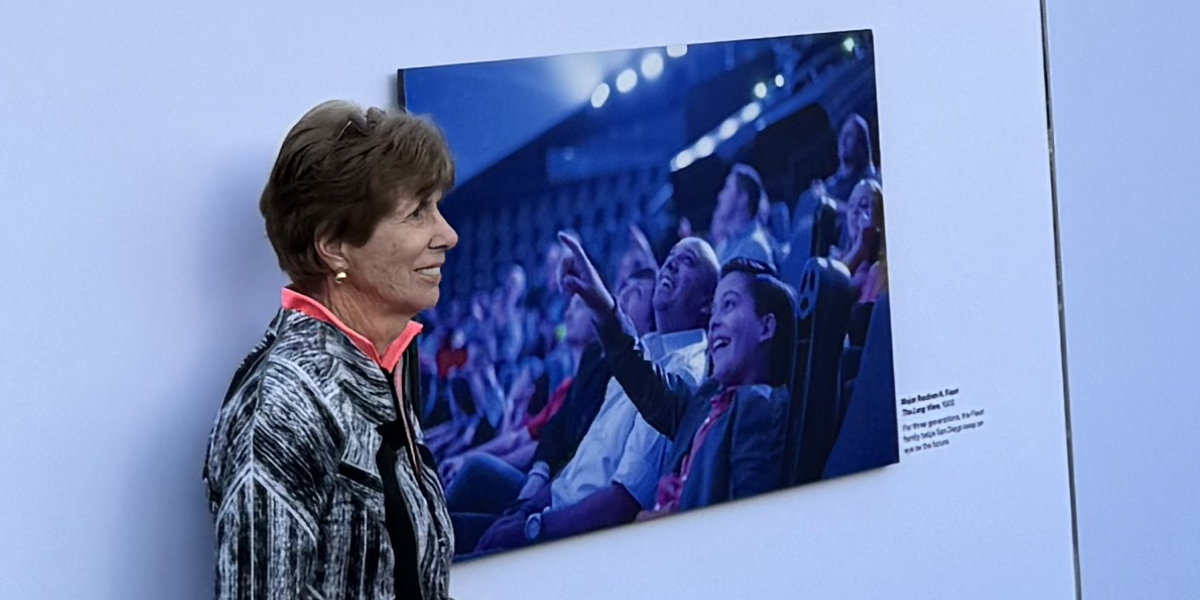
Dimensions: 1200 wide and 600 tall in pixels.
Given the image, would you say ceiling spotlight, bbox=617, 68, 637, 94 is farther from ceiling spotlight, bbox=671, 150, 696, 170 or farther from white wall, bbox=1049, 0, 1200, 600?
white wall, bbox=1049, 0, 1200, 600

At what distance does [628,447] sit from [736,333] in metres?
0.41

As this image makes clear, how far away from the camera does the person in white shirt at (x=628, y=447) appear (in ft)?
13.4

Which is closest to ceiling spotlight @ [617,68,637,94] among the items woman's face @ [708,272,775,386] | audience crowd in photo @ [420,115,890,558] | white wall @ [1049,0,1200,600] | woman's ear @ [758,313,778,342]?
audience crowd in photo @ [420,115,890,558]

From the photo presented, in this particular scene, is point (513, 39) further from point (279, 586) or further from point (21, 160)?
point (279, 586)

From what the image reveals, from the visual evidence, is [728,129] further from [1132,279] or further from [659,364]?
[1132,279]

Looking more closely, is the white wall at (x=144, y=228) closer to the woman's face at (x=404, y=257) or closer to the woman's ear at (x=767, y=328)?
the woman's face at (x=404, y=257)

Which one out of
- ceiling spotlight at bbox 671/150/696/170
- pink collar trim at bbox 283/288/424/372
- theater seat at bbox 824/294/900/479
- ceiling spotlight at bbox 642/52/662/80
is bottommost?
theater seat at bbox 824/294/900/479

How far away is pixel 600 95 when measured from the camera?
13.6ft

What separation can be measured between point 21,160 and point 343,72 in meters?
0.71

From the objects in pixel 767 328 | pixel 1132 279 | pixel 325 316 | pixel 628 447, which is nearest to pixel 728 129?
pixel 767 328

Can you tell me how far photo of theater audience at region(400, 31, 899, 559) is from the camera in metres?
3.95

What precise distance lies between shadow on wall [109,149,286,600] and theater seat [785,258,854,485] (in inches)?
58.5

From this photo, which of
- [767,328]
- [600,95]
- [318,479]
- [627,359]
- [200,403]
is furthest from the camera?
[767,328]

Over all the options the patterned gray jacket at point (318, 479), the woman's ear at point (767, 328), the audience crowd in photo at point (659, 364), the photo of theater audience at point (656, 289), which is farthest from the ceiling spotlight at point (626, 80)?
the patterned gray jacket at point (318, 479)
